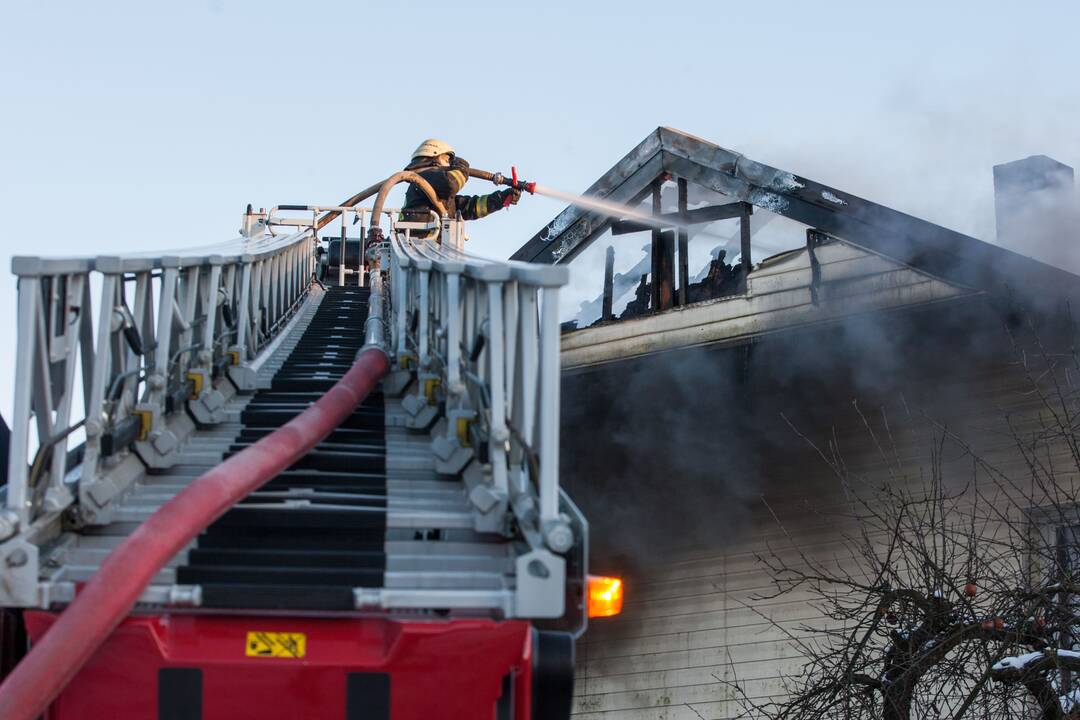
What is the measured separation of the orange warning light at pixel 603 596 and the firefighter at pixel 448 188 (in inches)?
400

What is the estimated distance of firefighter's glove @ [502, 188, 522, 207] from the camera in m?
14.9

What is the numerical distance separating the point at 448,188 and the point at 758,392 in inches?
208

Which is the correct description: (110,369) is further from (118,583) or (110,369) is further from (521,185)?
(521,185)

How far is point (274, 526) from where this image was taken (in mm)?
5062

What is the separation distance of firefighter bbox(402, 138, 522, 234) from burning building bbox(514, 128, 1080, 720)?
3.21 metres

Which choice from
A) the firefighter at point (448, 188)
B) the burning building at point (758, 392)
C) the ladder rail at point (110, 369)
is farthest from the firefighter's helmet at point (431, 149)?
the ladder rail at point (110, 369)

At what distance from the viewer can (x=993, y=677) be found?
5.96 meters

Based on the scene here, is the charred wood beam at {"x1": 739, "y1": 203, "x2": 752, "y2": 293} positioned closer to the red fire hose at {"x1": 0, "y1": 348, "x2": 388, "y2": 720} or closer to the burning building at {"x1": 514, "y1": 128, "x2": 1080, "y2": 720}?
the burning building at {"x1": 514, "y1": 128, "x2": 1080, "y2": 720}

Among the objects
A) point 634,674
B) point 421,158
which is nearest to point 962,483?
point 634,674

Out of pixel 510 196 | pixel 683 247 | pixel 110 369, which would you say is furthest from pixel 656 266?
pixel 110 369

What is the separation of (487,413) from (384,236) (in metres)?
9.04

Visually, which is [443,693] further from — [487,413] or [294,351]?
[294,351]

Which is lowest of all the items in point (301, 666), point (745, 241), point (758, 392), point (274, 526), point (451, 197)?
point (301, 666)

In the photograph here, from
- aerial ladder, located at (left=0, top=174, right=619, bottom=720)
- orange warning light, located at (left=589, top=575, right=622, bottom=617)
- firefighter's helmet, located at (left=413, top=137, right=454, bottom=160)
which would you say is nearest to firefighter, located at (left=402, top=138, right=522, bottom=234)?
firefighter's helmet, located at (left=413, top=137, right=454, bottom=160)
